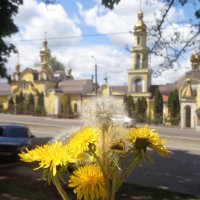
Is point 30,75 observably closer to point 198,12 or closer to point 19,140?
point 19,140

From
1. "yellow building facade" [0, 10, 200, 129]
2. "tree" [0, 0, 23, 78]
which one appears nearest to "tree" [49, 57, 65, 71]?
"yellow building facade" [0, 10, 200, 129]

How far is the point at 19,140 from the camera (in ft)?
63.1

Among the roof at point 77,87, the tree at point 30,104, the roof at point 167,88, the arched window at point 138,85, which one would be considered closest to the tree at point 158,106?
the roof at point 167,88

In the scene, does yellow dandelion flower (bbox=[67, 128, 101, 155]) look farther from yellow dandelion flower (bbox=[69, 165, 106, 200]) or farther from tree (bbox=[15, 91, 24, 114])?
tree (bbox=[15, 91, 24, 114])

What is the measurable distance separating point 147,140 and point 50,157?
1.24ft

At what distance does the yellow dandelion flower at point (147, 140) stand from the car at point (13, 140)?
16862 millimetres

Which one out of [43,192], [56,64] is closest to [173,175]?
[43,192]

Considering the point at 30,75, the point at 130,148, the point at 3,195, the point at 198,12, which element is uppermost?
the point at 30,75

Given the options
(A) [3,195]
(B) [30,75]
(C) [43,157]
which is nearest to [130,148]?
(C) [43,157]

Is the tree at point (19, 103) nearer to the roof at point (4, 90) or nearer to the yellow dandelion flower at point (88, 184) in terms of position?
the roof at point (4, 90)

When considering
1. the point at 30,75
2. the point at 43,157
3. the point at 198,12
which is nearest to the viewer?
the point at 43,157

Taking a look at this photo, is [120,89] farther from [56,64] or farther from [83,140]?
[83,140]

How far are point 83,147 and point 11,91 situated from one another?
77.2 meters

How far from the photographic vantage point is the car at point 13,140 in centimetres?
1831
